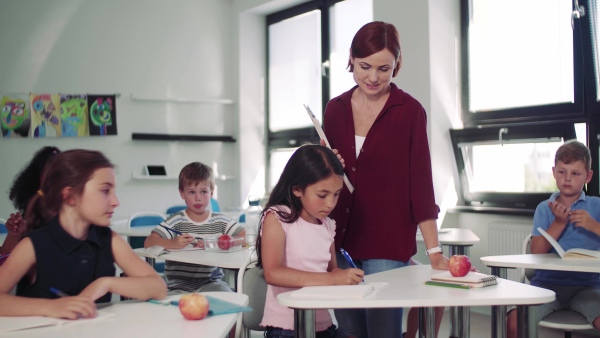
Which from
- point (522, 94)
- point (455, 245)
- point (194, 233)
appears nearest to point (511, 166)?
point (522, 94)

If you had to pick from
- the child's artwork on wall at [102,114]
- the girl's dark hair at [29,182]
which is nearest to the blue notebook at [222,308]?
the girl's dark hair at [29,182]

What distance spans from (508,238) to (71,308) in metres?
3.59

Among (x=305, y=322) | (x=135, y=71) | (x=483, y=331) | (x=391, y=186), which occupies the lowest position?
(x=483, y=331)

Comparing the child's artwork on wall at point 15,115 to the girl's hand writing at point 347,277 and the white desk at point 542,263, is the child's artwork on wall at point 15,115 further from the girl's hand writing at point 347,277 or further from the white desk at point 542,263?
the girl's hand writing at point 347,277

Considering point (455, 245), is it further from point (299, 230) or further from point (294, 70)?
point (294, 70)

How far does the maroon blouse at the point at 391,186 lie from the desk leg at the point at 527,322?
41cm

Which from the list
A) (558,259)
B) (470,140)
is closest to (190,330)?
(558,259)

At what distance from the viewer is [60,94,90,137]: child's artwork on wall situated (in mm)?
5996

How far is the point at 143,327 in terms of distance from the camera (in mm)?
1573

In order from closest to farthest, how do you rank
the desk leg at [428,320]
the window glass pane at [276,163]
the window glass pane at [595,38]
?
the desk leg at [428,320]
the window glass pane at [595,38]
the window glass pane at [276,163]

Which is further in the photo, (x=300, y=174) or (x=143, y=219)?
(x=143, y=219)

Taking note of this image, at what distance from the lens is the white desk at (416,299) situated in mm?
1796

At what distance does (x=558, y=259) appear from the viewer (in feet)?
9.51

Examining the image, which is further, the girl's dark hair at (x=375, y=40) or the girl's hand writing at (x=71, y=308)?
the girl's dark hair at (x=375, y=40)
